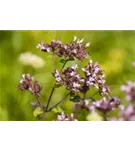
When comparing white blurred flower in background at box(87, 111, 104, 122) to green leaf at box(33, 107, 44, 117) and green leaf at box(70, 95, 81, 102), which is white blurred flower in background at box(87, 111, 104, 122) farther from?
green leaf at box(33, 107, 44, 117)

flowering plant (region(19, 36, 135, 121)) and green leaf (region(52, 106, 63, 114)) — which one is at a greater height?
flowering plant (region(19, 36, 135, 121))

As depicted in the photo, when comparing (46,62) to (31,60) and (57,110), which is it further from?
(57,110)

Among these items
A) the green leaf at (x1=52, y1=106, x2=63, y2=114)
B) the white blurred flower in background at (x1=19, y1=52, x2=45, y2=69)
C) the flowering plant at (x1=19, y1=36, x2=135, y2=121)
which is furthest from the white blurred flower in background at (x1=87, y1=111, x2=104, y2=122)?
the white blurred flower in background at (x1=19, y1=52, x2=45, y2=69)

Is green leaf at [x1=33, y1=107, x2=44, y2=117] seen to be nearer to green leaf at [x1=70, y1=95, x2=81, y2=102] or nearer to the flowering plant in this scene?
the flowering plant

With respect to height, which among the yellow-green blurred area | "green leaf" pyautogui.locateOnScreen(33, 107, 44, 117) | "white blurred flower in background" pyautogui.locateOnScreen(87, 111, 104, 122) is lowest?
"white blurred flower in background" pyautogui.locateOnScreen(87, 111, 104, 122)

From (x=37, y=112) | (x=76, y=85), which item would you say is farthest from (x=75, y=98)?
(x=37, y=112)
